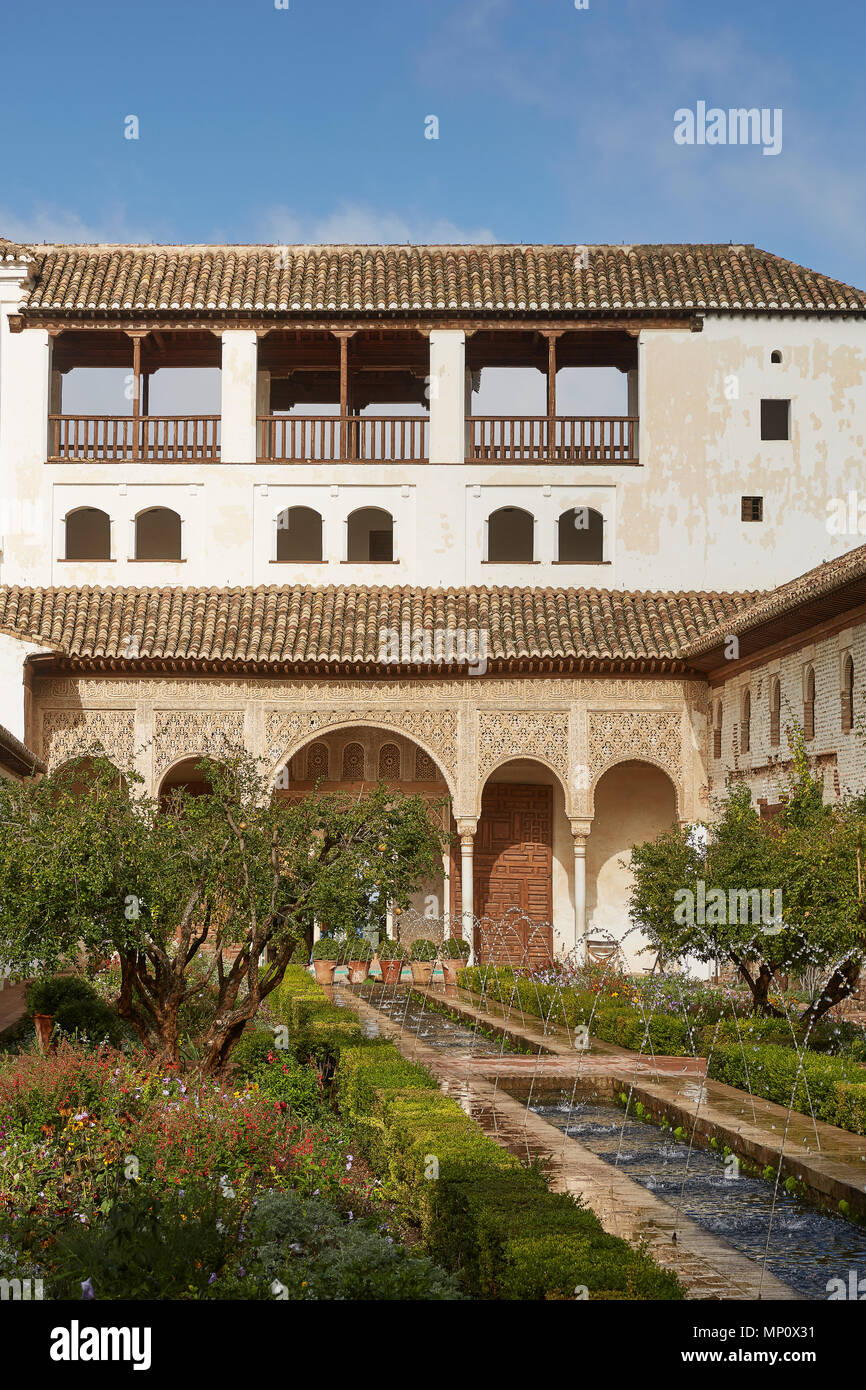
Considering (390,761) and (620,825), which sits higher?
(390,761)

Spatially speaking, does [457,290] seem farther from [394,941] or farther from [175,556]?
[394,941]

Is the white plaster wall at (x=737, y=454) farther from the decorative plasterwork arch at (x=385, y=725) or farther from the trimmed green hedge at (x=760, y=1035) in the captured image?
the trimmed green hedge at (x=760, y=1035)

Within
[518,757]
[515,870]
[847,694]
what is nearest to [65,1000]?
[847,694]

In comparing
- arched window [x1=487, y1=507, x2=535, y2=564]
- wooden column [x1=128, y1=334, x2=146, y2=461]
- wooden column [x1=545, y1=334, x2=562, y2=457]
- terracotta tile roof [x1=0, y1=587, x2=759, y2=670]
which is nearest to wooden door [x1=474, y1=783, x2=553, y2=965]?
terracotta tile roof [x1=0, y1=587, x2=759, y2=670]

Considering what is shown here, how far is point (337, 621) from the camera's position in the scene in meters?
23.3

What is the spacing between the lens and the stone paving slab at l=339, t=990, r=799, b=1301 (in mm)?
5934

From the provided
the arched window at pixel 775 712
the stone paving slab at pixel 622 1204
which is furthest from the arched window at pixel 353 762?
the stone paving slab at pixel 622 1204

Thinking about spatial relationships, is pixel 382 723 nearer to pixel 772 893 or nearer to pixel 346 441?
pixel 346 441

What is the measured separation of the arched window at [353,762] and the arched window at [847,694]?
30.5 ft

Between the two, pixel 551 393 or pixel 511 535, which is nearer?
pixel 551 393

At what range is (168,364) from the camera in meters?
26.3

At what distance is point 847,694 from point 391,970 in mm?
8555

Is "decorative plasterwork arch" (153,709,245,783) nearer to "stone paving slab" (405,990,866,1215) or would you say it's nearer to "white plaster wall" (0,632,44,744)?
"white plaster wall" (0,632,44,744)
